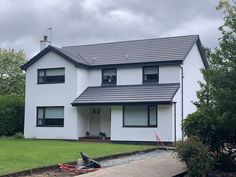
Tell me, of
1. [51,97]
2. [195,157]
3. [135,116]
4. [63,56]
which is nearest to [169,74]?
[135,116]

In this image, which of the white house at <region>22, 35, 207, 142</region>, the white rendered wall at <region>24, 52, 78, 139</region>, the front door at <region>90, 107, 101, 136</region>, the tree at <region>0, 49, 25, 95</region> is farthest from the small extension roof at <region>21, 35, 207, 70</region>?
the tree at <region>0, 49, 25, 95</region>

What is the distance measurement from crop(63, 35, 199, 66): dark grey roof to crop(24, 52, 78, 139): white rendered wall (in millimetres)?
2401

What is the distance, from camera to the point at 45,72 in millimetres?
34188

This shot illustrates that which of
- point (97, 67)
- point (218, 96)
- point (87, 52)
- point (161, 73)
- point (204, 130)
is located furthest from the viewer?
point (87, 52)

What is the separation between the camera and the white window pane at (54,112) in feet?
109

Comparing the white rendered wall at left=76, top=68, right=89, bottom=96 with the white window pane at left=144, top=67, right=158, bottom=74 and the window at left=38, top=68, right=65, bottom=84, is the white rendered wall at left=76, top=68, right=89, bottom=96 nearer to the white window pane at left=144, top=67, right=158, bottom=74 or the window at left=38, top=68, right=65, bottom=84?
the window at left=38, top=68, right=65, bottom=84

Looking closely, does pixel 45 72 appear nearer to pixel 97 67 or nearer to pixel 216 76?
pixel 97 67

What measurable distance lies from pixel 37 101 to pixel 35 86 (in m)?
1.23

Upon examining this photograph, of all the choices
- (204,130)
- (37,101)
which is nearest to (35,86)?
(37,101)

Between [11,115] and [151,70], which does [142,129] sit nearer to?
[151,70]

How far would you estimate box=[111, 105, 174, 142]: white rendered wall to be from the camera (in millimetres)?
29172

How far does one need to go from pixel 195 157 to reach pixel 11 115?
2445cm

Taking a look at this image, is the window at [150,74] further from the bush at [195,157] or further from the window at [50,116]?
the bush at [195,157]

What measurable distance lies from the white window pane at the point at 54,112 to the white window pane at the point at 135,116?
5480mm
